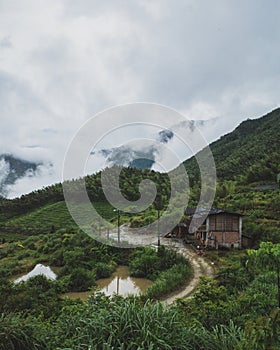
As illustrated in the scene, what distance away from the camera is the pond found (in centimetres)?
1080

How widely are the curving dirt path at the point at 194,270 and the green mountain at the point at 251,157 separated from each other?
14.5 meters

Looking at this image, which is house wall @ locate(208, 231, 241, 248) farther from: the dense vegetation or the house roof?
the house roof

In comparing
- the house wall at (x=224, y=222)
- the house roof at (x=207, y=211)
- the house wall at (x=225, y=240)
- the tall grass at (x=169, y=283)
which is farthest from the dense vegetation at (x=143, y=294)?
the house roof at (x=207, y=211)

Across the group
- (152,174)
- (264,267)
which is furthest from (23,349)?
(152,174)

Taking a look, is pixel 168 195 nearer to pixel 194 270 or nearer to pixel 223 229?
pixel 223 229

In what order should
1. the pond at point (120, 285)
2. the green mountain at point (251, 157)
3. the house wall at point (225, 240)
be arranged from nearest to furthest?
the pond at point (120, 285)
the house wall at point (225, 240)
the green mountain at point (251, 157)

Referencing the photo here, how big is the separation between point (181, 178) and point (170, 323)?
88.3 feet

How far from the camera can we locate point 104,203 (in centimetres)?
3044

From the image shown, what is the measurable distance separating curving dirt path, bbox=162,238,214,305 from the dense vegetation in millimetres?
294

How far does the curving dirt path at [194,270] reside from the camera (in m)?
9.09

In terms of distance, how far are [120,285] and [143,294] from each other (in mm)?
2621

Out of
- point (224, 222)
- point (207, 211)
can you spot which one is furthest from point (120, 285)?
point (207, 211)

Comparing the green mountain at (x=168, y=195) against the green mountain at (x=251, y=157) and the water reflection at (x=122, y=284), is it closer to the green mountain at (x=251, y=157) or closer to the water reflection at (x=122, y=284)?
the green mountain at (x=251, y=157)

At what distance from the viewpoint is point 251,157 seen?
3841 cm
